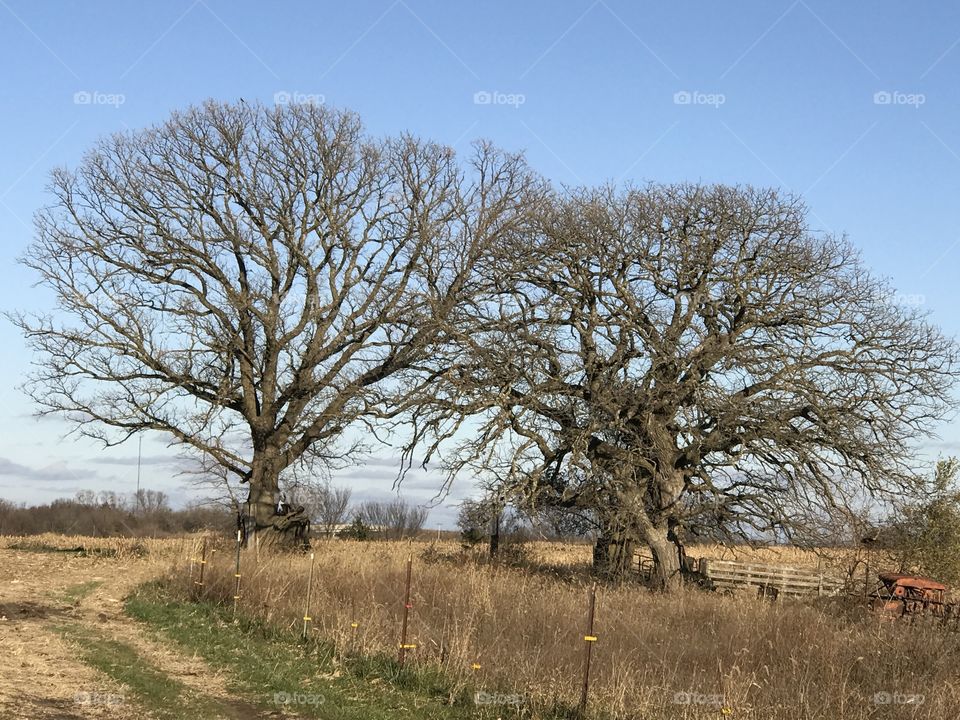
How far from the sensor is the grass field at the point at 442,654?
10156mm

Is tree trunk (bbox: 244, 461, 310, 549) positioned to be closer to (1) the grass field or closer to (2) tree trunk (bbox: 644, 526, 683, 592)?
(1) the grass field

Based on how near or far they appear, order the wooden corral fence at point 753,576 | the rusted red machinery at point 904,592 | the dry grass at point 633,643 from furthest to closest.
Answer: the wooden corral fence at point 753,576, the rusted red machinery at point 904,592, the dry grass at point 633,643

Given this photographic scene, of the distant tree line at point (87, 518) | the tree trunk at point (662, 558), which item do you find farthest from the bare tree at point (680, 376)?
the distant tree line at point (87, 518)

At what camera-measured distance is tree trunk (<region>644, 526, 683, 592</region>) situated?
2438cm

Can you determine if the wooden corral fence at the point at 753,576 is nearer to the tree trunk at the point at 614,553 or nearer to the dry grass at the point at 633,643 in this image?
the tree trunk at the point at 614,553

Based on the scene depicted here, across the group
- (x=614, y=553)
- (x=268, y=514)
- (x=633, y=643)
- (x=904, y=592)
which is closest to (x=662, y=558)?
(x=614, y=553)

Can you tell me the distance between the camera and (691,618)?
16703mm

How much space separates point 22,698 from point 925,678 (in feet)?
33.3

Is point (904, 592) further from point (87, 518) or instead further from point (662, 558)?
point (87, 518)

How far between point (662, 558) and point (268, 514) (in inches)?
485

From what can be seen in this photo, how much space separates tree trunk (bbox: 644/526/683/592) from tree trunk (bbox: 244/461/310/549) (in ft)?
36.5

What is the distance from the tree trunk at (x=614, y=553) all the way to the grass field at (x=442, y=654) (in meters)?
3.91

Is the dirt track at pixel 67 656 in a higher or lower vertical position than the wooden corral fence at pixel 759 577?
lower

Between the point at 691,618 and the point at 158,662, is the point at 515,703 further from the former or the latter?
the point at 691,618
